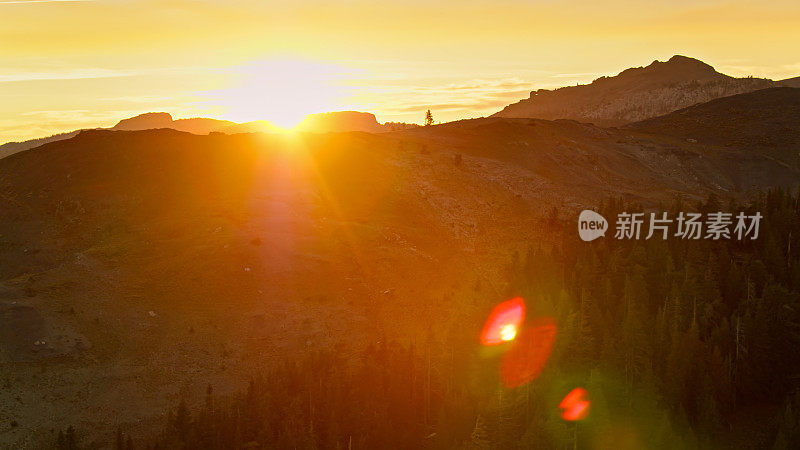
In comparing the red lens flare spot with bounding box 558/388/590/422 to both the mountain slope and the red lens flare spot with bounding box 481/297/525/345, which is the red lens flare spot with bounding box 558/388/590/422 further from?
the mountain slope

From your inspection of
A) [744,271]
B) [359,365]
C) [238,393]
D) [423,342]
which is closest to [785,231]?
[744,271]

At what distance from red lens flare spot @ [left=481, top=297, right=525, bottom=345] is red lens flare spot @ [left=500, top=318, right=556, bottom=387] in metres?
1.15

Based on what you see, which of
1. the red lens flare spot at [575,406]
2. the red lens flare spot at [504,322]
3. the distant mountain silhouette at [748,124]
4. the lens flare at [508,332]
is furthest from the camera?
the distant mountain silhouette at [748,124]

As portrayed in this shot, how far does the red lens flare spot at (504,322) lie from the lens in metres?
44.1

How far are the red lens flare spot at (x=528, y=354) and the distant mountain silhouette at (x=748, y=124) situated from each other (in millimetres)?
102714

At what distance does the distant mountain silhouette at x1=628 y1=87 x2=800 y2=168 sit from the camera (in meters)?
132

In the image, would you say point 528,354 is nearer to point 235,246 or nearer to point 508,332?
point 508,332

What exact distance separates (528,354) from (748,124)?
420 ft

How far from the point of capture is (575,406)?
108 ft

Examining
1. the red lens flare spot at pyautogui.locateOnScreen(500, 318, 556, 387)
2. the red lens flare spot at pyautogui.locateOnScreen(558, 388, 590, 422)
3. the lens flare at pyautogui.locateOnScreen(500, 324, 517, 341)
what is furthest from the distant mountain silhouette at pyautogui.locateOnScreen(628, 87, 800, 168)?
the red lens flare spot at pyautogui.locateOnScreen(558, 388, 590, 422)

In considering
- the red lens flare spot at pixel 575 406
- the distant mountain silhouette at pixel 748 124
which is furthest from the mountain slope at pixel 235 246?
the distant mountain silhouette at pixel 748 124

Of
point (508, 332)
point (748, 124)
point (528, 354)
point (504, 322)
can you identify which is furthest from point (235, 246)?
point (748, 124)

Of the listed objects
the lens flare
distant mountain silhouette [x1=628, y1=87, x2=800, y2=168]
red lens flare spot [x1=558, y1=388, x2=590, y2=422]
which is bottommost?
red lens flare spot [x1=558, y1=388, x2=590, y2=422]

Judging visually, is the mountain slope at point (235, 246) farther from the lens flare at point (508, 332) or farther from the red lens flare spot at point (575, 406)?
the red lens flare spot at point (575, 406)
